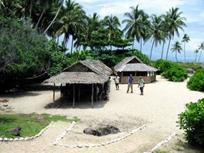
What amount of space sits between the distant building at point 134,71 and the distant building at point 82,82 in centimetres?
1446

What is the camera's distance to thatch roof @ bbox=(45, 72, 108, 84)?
32.9 m

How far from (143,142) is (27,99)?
1777 cm

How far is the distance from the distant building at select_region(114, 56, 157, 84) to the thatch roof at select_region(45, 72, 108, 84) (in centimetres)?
1855

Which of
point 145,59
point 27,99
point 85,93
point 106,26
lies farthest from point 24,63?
point 106,26

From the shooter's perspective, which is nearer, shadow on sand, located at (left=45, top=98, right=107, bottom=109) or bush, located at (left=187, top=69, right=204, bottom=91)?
shadow on sand, located at (left=45, top=98, right=107, bottom=109)

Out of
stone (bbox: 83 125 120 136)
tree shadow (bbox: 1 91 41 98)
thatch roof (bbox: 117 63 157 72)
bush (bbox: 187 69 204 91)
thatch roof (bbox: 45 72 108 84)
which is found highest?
thatch roof (bbox: 117 63 157 72)

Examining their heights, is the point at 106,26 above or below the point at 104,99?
above

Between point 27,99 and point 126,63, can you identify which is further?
point 126,63

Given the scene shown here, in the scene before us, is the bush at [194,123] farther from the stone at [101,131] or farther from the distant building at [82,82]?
the distant building at [82,82]

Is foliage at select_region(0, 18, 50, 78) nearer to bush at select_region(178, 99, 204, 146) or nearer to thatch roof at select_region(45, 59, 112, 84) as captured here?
thatch roof at select_region(45, 59, 112, 84)

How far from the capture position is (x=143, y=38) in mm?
75125

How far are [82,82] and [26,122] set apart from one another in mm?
7822

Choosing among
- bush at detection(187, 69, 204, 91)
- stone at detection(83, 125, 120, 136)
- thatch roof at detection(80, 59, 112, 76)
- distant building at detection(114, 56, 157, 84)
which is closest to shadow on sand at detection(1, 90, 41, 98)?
thatch roof at detection(80, 59, 112, 76)

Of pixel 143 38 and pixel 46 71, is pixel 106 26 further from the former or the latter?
pixel 46 71
